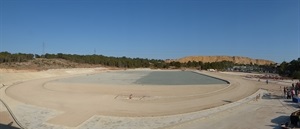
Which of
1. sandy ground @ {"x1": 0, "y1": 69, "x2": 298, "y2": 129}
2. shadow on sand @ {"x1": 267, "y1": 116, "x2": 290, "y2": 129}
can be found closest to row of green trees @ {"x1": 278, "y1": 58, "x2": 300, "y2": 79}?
sandy ground @ {"x1": 0, "y1": 69, "x2": 298, "y2": 129}

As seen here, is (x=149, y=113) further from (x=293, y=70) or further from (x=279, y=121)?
(x=293, y=70)

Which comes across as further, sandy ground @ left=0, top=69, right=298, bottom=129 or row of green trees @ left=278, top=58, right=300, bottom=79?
row of green trees @ left=278, top=58, right=300, bottom=79

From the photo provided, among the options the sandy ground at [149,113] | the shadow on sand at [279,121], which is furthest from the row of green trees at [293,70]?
the shadow on sand at [279,121]

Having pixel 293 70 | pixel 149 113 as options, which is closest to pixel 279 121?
pixel 149 113

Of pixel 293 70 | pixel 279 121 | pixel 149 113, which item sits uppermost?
pixel 293 70

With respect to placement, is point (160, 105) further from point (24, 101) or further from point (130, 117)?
point (24, 101)

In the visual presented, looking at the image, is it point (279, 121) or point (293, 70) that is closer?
point (279, 121)

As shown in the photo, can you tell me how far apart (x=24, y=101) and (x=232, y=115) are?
A: 50.2ft

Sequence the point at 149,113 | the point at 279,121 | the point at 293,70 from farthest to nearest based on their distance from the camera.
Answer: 1. the point at 293,70
2. the point at 149,113
3. the point at 279,121

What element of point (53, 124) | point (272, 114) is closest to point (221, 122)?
point (272, 114)

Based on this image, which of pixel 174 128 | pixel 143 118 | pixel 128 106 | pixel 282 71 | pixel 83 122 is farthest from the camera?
pixel 282 71

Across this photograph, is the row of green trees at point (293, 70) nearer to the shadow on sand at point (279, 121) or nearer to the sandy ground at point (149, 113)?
the sandy ground at point (149, 113)

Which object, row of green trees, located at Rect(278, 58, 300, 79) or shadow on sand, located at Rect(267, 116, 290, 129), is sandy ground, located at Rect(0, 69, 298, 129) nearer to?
shadow on sand, located at Rect(267, 116, 290, 129)

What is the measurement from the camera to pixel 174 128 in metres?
12.9
